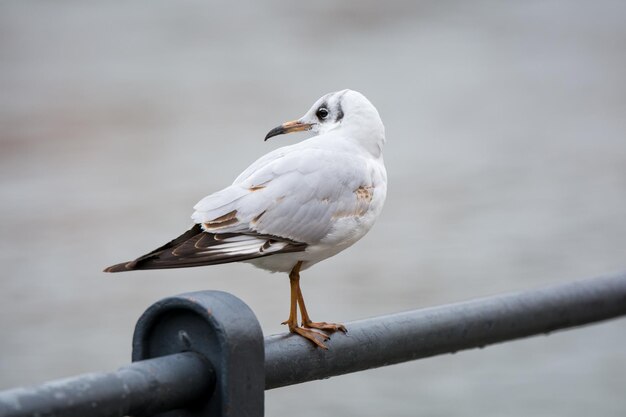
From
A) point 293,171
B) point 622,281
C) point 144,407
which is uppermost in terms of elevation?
point 293,171

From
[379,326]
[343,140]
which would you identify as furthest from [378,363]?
[343,140]

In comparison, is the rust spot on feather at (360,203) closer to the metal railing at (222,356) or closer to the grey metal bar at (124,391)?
the metal railing at (222,356)

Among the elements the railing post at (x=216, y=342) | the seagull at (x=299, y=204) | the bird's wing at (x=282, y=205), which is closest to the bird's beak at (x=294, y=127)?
the seagull at (x=299, y=204)

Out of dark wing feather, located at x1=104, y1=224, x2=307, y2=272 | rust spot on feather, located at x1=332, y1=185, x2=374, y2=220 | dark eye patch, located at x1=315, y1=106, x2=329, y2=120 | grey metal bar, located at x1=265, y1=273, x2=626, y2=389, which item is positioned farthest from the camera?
dark eye patch, located at x1=315, y1=106, x2=329, y2=120

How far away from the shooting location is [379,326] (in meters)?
1.52

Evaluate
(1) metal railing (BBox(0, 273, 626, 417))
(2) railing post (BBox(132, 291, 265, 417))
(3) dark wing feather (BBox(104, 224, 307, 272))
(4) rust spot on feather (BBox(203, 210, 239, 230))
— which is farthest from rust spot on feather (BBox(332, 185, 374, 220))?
(2) railing post (BBox(132, 291, 265, 417))

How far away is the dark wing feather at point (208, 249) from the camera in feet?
5.71

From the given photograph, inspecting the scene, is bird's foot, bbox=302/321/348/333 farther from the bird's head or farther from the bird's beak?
the bird's beak

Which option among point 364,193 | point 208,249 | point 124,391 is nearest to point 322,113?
point 364,193

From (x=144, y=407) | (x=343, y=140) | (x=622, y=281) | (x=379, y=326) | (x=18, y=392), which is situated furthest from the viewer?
(x=343, y=140)

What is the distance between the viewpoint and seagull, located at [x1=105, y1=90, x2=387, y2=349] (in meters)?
2.03

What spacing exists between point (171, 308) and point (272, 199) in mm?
954

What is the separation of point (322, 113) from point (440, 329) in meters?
0.97

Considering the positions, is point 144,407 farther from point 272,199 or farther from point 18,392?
point 272,199
